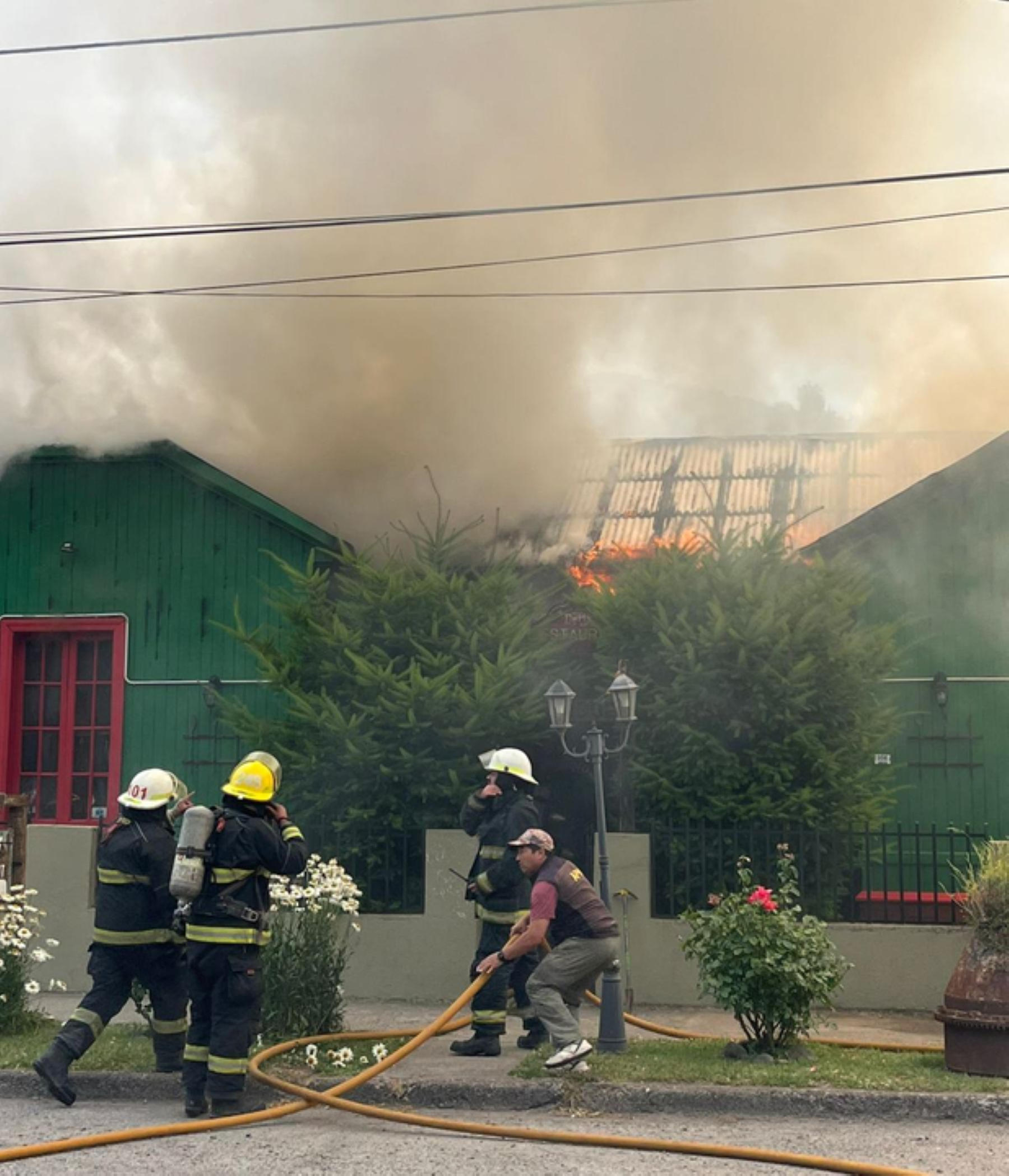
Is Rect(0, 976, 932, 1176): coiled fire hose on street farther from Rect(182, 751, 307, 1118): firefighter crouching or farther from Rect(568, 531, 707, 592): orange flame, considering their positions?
Rect(568, 531, 707, 592): orange flame

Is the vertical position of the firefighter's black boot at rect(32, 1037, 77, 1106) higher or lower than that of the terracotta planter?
lower

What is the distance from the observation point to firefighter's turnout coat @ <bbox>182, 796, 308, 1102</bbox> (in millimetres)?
6938

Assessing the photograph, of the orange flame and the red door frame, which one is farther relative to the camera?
the red door frame

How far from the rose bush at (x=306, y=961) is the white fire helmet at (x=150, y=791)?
941mm

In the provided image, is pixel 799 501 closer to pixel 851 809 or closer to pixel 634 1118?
pixel 851 809

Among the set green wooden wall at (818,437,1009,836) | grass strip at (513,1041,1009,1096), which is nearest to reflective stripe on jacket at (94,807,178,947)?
grass strip at (513,1041,1009,1096)

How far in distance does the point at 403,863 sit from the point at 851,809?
347 cm

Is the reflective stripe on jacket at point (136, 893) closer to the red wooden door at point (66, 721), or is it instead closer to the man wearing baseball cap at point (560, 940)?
the man wearing baseball cap at point (560, 940)

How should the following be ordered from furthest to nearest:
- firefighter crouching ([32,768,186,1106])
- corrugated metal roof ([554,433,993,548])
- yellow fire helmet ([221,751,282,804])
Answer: corrugated metal roof ([554,433,993,548])
firefighter crouching ([32,768,186,1106])
yellow fire helmet ([221,751,282,804])

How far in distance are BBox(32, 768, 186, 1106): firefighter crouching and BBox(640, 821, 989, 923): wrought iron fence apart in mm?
4040

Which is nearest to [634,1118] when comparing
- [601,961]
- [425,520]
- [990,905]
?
[601,961]

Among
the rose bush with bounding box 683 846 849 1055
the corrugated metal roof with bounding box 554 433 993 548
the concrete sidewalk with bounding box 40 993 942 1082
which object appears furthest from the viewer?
the corrugated metal roof with bounding box 554 433 993 548

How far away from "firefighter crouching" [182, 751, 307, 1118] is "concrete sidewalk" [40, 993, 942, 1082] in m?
1.15

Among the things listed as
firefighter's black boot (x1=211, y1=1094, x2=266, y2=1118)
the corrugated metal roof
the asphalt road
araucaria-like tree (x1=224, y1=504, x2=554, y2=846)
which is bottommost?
the asphalt road
